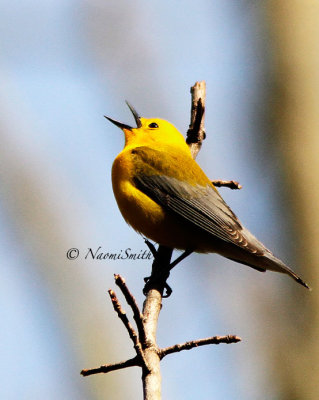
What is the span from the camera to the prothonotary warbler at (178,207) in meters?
5.46

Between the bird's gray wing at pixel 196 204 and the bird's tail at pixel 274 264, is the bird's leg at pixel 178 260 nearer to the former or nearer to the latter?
the bird's gray wing at pixel 196 204

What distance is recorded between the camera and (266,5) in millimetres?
8695

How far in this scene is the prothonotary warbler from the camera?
215 inches

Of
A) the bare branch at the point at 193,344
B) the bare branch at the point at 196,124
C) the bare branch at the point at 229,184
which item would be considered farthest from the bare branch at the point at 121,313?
the bare branch at the point at 196,124

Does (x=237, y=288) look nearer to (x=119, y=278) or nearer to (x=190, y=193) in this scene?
(x=190, y=193)

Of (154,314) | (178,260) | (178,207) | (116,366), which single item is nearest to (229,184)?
(178,207)

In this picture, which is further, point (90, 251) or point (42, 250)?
point (42, 250)

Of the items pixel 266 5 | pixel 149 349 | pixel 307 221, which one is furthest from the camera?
pixel 266 5

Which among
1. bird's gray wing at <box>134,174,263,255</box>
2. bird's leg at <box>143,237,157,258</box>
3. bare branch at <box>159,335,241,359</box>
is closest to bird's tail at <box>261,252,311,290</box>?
bird's gray wing at <box>134,174,263,255</box>

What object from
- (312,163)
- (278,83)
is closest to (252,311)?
(312,163)

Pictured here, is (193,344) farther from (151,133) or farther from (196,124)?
(151,133)

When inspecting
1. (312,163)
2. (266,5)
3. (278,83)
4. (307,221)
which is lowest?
(307,221)

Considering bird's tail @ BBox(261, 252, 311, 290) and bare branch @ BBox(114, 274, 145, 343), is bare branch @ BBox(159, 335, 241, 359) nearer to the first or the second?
bare branch @ BBox(114, 274, 145, 343)

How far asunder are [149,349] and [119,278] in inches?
27.2
